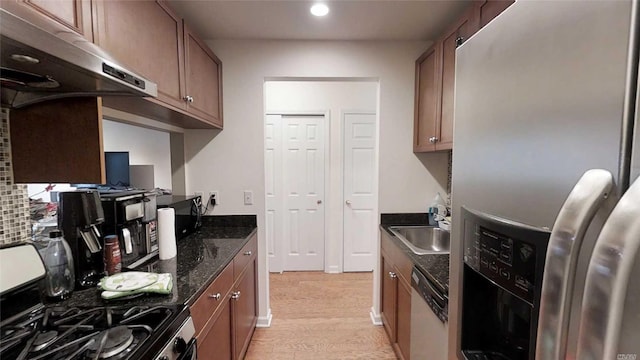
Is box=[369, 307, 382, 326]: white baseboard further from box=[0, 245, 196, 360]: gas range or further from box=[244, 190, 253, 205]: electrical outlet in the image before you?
box=[0, 245, 196, 360]: gas range

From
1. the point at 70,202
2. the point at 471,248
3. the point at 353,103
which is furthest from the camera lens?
the point at 353,103

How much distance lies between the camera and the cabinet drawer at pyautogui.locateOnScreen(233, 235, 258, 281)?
185 centimetres

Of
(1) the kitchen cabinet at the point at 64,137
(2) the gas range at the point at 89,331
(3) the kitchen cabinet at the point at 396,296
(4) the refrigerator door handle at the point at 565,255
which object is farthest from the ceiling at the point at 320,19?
(4) the refrigerator door handle at the point at 565,255

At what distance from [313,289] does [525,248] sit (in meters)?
2.92

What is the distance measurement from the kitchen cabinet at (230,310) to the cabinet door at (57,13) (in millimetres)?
1064

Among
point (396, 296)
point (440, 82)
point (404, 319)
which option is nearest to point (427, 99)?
point (440, 82)

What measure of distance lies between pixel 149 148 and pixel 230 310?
62.4 inches

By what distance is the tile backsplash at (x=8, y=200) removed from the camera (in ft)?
3.60

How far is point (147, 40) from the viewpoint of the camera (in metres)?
1.40

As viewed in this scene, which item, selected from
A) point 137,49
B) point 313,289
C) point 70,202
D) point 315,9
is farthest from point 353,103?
point 70,202

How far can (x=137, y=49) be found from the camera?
4.33 ft

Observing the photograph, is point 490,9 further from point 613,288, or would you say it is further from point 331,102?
point 331,102

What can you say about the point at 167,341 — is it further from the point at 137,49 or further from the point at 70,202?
the point at 137,49

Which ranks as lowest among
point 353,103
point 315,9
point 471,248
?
point 471,248
